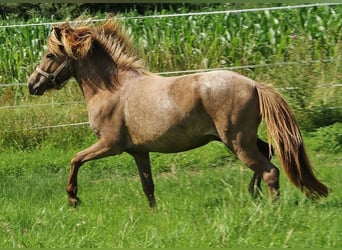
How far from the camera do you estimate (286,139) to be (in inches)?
249

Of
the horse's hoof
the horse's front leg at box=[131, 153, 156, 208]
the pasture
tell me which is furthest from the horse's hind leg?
the horse's hoof

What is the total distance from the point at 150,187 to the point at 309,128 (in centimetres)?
353

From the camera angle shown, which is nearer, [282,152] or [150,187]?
[282,152]

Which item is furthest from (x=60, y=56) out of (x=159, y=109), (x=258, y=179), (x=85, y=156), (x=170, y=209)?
(x=258, y=179)

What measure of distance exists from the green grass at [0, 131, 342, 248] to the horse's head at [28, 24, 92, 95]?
1.27 meters

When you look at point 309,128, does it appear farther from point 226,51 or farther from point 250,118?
point 250,118

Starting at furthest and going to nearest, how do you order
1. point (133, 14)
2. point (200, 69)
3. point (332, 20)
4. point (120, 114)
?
point (133, 14)
point (332, 20)
point (200, 69)
point (120, 114)

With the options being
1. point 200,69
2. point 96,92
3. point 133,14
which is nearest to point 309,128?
point 200,69

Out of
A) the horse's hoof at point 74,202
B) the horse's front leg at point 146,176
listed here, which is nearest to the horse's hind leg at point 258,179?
the horse's front leg at point 146,176

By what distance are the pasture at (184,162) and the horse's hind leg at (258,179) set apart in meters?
0.14

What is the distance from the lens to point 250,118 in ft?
20.6

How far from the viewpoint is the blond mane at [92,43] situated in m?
7.18

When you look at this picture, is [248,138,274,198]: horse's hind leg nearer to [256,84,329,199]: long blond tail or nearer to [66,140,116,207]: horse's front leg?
[256,84,329,199]: long blond tail

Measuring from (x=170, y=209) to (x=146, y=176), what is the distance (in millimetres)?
893
